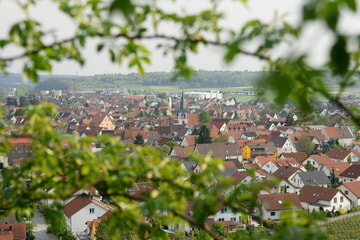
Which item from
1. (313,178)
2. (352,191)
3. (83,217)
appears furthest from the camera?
(313,178)

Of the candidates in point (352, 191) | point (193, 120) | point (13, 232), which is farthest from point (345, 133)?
point (13, 232)

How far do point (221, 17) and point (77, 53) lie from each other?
53 centimetres

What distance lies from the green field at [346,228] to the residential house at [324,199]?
1265 millimetres

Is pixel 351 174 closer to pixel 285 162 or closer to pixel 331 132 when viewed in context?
pixel 285 162

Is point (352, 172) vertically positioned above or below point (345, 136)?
above

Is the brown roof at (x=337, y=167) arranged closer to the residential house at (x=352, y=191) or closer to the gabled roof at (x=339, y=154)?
the gabled roof at (x=339, y=154)

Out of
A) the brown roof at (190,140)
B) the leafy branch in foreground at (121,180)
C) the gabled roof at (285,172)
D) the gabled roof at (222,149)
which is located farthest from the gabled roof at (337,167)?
the leafy branch in foreground at (121,180)

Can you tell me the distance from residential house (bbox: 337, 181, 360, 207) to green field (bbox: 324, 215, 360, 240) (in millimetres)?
2240

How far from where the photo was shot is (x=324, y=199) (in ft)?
72.2

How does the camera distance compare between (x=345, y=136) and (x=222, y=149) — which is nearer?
(x=222, y=149)

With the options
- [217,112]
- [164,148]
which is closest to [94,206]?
[164,148]

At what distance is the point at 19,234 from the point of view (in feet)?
50.9

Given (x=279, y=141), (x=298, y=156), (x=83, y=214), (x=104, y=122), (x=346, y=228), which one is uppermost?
(x=279, y=141)

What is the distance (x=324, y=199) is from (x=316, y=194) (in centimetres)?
67
